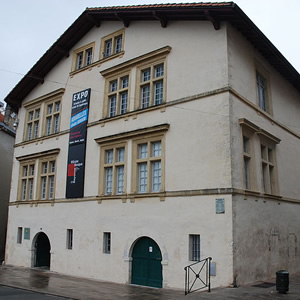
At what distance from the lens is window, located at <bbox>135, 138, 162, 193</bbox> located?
1591cm

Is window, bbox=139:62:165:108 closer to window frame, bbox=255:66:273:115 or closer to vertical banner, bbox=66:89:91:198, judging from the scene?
vertical banner, bbox=66:89:91:198

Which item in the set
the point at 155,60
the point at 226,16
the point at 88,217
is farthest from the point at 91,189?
the point at 226,16

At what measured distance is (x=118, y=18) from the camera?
18672 millimetres

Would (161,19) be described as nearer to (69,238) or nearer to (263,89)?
(263,89)

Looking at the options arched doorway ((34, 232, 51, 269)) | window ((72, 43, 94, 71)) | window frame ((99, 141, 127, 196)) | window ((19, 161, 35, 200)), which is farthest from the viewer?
window ((19, 161, 35, 200))

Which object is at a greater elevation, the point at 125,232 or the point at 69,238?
the point at 125,232

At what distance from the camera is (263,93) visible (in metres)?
17.7

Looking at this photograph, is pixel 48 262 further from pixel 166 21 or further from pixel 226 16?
pixel 226 16

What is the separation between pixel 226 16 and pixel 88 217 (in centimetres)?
1099

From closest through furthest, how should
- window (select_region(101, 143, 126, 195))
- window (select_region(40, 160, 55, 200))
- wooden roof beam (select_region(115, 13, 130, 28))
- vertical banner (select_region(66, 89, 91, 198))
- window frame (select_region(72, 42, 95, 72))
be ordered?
window (select_region(101, 143, 126, 195)) → wooden roof beam (select_region(115, 13, 130, 28)) → vertical banner (select_region(66, 89, 91, 198)) → window frame (select_region(72, 42, 95, 72)) → window (select_region(40, 160, 55, 200))

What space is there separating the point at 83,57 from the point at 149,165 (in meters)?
8.54

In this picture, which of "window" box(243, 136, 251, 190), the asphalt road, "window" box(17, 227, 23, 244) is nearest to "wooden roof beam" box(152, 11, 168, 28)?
"window" box(243, 136, 251, 190)

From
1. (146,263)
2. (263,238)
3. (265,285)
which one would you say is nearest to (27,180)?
(146,263)

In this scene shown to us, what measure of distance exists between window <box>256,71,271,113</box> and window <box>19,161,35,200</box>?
13.5 m
